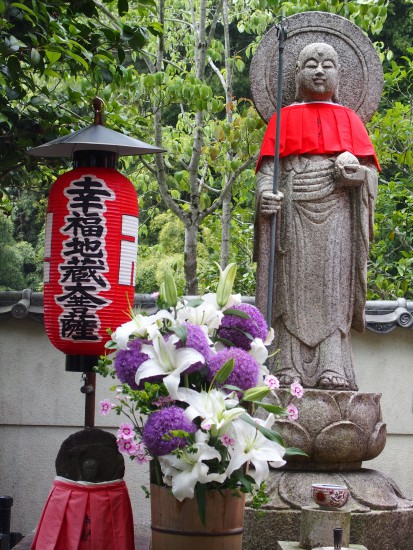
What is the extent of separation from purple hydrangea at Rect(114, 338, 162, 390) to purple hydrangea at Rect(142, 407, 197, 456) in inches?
8.1

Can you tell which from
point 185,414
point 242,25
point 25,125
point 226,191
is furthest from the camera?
point 242,25

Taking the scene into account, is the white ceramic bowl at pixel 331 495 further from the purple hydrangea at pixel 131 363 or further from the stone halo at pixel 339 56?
the stone halo at pixel 339 56

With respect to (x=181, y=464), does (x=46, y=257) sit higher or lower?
higher

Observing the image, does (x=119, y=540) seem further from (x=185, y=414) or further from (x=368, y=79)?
(x=368, y=79)

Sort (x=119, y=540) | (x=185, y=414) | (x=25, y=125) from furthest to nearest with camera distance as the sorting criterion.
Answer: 1. (x=25, y=125)
2. (x=119, y=540)
3. (x=185, y=414)

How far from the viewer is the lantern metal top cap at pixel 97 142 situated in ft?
18.4

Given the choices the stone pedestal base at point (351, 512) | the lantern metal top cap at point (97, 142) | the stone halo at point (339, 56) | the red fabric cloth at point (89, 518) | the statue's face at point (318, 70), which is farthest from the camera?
the stone halo at point (339, 56)

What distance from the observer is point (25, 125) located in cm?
668

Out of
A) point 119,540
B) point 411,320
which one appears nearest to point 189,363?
point 119,540

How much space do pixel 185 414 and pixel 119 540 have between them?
1.26 metres

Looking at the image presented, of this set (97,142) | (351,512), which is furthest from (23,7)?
(351,512)

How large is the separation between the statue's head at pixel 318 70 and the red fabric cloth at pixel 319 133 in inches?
4.1

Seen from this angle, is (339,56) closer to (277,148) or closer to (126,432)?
(277,148)

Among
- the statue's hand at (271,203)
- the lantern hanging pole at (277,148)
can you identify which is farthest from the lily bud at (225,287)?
the statue's hand at (271,203)
